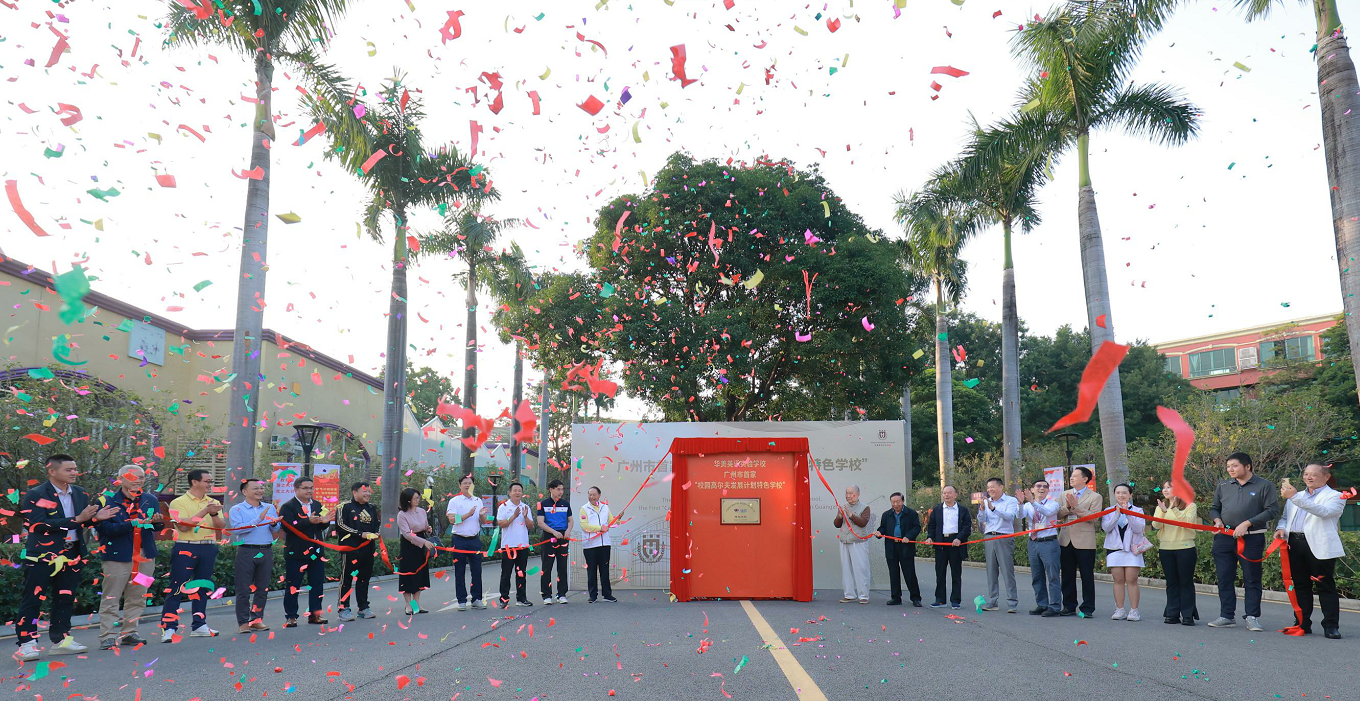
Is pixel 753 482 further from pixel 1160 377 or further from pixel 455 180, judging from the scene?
pixel 1160 377

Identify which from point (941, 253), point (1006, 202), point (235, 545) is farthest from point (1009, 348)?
point (235, 545)

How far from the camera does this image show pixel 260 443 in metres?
26.7

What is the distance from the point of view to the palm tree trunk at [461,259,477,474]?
27.2m

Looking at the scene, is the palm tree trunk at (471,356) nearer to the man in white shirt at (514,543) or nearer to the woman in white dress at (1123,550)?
the man in white shirt at (514,543)

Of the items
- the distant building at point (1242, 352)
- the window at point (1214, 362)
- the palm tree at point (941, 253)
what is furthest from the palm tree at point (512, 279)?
the window at point (1214, 362)

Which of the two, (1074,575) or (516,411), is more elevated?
(516,411)

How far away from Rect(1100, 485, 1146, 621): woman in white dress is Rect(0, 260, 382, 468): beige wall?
17618mm

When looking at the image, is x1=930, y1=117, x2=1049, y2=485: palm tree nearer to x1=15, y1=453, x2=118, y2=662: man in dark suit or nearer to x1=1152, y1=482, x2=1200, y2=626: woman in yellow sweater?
x1=1152, y1=482, x2=1200, y2=626: woman in yellow sweater

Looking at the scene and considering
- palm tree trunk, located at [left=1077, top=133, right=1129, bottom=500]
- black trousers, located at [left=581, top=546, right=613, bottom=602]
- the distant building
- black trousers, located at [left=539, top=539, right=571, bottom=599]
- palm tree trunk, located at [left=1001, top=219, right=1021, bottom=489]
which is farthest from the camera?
the distant building

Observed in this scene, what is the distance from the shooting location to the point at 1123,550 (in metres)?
9.81

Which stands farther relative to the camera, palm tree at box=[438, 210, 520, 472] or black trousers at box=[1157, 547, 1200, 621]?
palm tree at box=[438, 210, 520, 472]

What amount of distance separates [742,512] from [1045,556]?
4.33 m

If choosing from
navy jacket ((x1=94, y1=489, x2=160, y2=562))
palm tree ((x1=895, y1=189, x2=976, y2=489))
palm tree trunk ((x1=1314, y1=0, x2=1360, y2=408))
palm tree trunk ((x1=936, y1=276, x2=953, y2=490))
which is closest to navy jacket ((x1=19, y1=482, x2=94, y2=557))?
navy jacket ((x1=94, y1=489, x2=160, y2=562))

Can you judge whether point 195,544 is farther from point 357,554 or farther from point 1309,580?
point 1309,580
